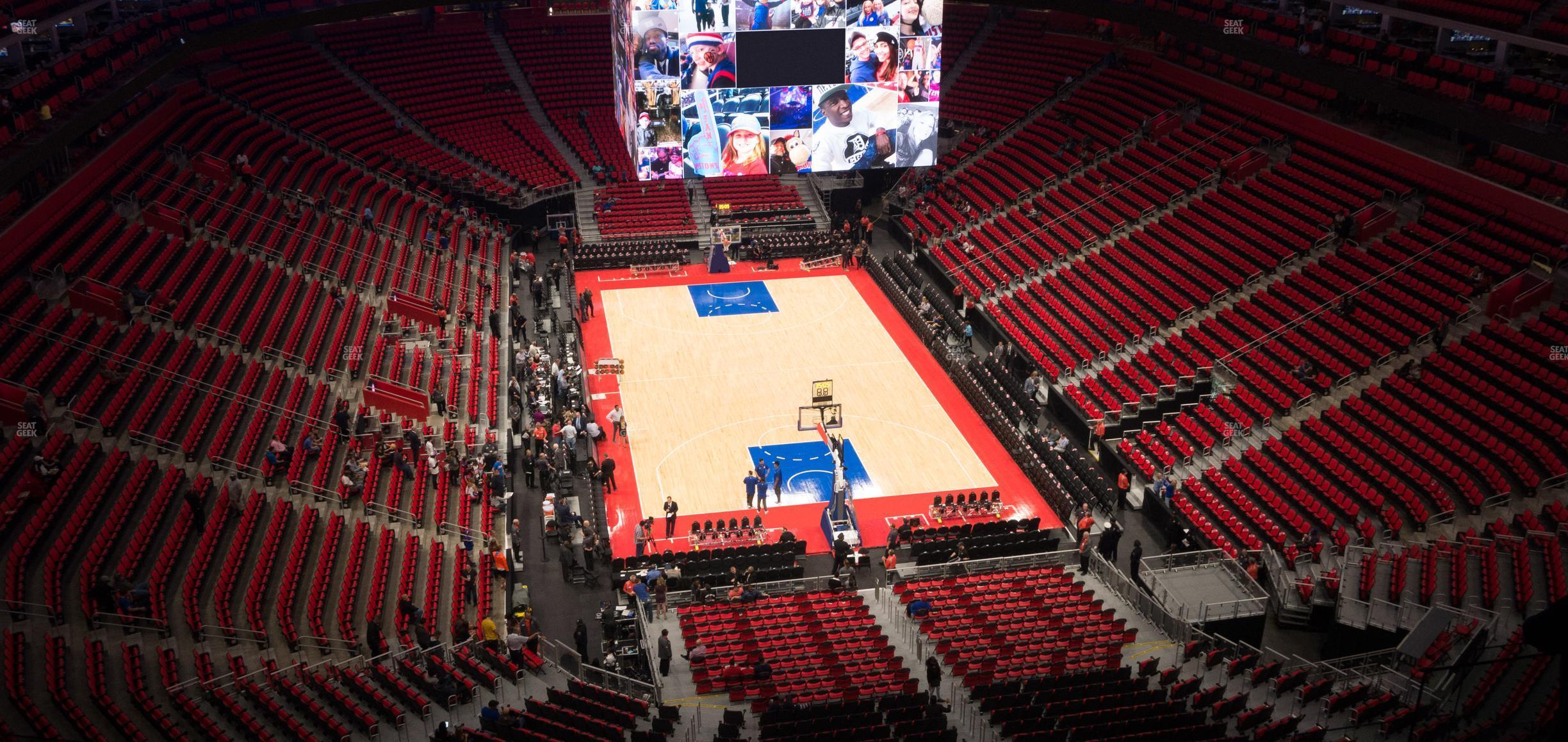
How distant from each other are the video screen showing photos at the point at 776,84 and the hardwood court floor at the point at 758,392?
4.78 metres

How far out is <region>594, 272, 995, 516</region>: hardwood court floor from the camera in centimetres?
2842

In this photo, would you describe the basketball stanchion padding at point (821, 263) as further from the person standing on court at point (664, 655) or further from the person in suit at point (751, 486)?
the person standing on court at point (664, 655)

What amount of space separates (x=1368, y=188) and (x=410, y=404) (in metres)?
22.6

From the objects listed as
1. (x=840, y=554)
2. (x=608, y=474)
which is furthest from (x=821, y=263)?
(x=840, y=554)

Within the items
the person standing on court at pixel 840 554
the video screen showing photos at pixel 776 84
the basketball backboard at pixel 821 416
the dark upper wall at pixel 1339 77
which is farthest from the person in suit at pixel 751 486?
the dark upper wall at pixel 1339 77

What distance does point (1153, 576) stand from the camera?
2317 centimetres

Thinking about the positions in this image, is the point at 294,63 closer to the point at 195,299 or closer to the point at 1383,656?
the point at 195,299

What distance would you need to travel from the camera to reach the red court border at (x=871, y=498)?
2625 cm

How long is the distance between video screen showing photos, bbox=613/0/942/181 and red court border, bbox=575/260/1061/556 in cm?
502

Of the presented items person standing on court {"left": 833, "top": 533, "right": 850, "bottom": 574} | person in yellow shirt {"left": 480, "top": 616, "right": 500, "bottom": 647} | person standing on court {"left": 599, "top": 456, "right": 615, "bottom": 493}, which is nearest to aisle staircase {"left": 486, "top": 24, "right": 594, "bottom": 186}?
person standing on court {"left": 599, "top": 456, "right": 615, "bottom": 493}

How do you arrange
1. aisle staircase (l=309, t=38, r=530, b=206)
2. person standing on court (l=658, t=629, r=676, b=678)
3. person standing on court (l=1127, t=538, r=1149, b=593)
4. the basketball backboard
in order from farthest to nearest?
aisle staircase (l=309, t=38, r=530, b=206) → the basketball backboard → person standing on court (l=1127, t=538, r=1149, b=593) → person standing on court (l=658, t=629, r=676, b=678)

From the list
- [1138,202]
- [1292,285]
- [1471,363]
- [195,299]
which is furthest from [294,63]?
[1471,363]

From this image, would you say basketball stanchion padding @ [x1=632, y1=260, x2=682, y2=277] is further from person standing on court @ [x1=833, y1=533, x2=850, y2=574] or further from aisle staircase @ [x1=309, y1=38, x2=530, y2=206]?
person standing on court @ [x1=833, y1=533, x2=850, y2=574]

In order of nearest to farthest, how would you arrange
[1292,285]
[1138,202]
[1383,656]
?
[1383,656]
[1292,285]
[1138,202]
